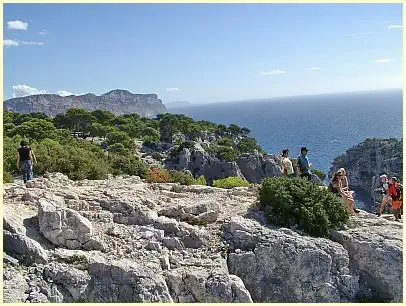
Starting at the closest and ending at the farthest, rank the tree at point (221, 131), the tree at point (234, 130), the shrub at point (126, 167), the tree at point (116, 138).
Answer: the shrub at point (126, 167), the tree at point (116, 138), the tree at point (221, 131), the tree at point (234, 130)

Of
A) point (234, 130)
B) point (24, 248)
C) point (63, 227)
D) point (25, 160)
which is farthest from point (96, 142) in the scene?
point (24, 248)

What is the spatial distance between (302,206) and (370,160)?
59047mm

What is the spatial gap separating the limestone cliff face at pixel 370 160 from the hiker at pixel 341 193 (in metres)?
50.4

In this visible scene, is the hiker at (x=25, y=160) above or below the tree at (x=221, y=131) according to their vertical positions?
above

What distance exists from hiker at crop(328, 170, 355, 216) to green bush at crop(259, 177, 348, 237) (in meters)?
0.56

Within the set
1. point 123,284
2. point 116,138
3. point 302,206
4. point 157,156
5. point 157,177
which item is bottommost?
point 157,156

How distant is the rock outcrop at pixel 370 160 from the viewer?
60.9 m

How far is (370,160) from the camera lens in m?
65.8

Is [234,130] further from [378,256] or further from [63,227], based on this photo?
[63,227]

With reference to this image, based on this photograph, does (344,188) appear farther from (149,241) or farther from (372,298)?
(149,241)

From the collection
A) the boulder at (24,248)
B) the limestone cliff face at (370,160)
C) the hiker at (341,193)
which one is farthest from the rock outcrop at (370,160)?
the boulder at (24,248)

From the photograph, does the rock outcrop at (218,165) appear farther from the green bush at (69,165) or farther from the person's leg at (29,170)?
the person's leg at (29,170)

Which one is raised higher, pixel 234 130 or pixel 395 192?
pixel 395 192

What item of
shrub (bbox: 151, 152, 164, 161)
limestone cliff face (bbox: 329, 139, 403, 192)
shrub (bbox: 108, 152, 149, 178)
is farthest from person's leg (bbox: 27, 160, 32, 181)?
limestone cliff face (bbox: 329, 139, 403, 192)
